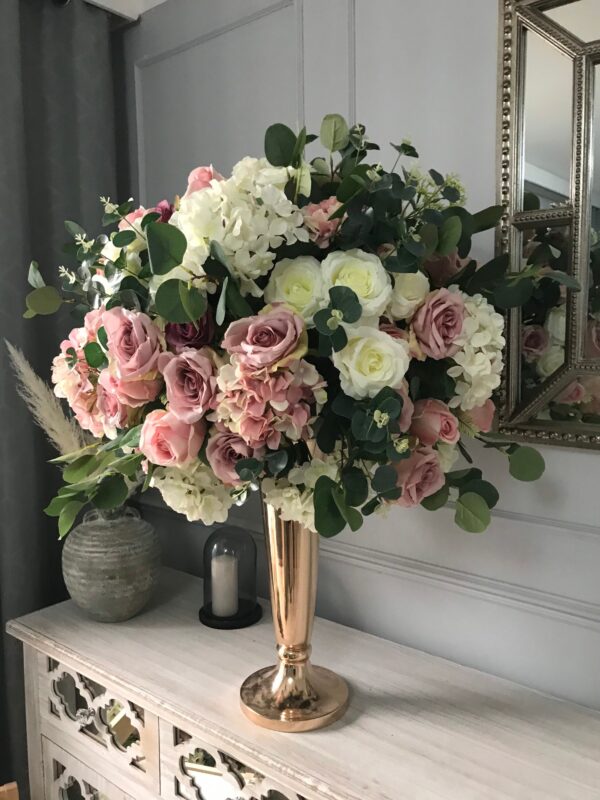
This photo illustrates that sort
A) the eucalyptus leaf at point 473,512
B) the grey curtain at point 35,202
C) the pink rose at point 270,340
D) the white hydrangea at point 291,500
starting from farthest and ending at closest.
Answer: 1. the grey curtain at point 35,202
2. the eucalyptus leaf at point 473,512
3. the white hydrangea at point 291,500
4. the pink rose at point 270,340

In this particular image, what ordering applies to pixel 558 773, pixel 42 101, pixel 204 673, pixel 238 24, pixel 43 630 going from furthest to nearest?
1. pixel 42 101
2. pixel 238 24
3. pixel 43 630
4. pixel 204 673
5. pixel 558 773

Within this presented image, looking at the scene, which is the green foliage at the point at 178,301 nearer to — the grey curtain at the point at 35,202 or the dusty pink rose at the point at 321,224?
the dusty pink rose at the point at 321,224

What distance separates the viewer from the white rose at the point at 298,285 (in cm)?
89

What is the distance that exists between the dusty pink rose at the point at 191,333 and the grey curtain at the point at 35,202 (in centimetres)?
85

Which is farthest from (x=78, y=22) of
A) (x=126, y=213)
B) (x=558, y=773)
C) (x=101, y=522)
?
(x=558, y=773)

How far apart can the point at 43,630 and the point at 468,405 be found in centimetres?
102

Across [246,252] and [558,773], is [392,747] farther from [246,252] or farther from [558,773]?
[246,252]

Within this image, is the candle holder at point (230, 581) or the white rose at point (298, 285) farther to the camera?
the candle holder at point (230, 581)

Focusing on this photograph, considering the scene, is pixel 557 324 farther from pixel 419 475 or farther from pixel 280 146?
pixel 280 146

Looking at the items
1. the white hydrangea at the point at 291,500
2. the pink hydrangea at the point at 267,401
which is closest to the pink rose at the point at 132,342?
the pink hydrangea at the point at 267,401

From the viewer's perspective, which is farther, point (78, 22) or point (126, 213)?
point (78, 22)

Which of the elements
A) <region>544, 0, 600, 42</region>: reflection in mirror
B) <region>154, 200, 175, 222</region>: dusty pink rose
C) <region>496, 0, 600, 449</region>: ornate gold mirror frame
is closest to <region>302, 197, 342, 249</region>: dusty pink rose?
<region>154, 200, 175, 222</region>: dusty pink rose

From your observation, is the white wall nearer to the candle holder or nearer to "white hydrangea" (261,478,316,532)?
the candle holder

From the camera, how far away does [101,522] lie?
154 centimetres
